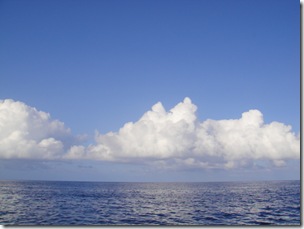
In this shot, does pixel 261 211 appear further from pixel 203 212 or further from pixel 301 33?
pixel 301 33

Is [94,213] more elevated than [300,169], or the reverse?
[300,169]

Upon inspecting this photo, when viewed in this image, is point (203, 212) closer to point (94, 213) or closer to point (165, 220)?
point (165, 220)

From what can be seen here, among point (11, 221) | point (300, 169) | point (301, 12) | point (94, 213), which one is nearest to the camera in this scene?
point (300, 169)

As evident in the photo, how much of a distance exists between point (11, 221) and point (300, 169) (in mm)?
17172

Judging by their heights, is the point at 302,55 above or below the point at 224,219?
above

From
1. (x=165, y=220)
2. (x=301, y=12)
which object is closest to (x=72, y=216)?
(x=165, y=220)

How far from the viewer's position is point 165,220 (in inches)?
760

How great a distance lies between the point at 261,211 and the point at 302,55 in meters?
13.8

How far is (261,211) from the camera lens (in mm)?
22984

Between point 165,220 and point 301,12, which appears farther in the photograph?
point 165,220

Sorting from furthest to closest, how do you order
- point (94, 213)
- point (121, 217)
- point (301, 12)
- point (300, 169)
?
point (94, 213) → point (121, 217) → point (301, 12) → point (300, 169)

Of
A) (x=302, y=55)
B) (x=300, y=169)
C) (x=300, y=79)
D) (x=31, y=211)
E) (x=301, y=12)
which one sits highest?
(x=301, y=12)

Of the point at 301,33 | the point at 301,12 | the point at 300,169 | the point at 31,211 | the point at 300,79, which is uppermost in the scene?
the point at 301,12

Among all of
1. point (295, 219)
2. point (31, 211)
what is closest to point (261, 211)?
point (295, 219)
